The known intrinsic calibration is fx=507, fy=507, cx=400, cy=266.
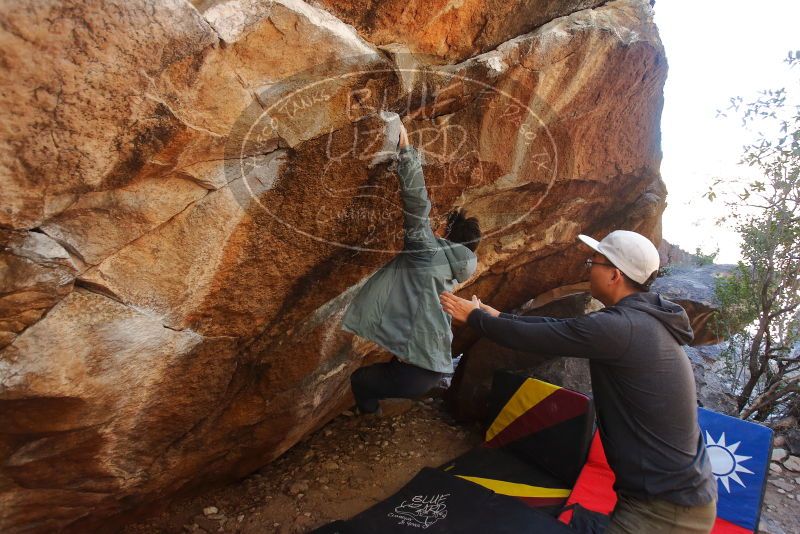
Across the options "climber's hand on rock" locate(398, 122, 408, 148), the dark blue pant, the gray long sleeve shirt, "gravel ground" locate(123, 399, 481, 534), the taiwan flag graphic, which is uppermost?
"climber's hand on rock" locate(398, 122, 408, 148)

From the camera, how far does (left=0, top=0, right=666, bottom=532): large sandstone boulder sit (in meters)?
2.17

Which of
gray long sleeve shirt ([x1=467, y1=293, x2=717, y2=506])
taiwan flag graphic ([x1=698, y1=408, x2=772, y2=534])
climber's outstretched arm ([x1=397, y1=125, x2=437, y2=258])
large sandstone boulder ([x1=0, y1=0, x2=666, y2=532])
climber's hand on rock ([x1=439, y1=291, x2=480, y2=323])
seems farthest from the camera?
taiwan flag graphic ([x1=698, y1=408, x2=772, y2=534])

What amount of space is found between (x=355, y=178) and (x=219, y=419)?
204 cm

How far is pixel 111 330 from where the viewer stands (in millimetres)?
2609

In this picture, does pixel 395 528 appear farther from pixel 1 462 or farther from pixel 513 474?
pixel 1 462

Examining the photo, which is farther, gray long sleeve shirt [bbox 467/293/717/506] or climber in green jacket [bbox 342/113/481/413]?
climber in green jacket [bbox 342/113/481/413]

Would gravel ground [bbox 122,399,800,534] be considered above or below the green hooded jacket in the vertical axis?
below

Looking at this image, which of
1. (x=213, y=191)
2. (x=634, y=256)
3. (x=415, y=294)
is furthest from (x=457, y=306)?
(x=213, y=191)

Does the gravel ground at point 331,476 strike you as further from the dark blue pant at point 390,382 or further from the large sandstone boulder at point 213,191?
the dark blue pant at point 390,382

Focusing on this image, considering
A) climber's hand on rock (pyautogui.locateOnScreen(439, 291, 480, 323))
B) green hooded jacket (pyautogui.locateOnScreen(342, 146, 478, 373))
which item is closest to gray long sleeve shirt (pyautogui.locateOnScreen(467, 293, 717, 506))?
climber's hand on rock (pyautogui.locateOnScreen(439, 291, 480, 323))

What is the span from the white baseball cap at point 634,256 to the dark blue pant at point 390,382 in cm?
127

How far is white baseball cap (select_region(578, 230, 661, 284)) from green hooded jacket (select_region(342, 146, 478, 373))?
0.89 m

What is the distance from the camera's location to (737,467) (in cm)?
421

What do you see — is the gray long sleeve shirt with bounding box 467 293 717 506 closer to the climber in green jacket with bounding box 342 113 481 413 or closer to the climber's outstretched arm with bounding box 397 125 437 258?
the climber in green jacket with bounding box 342 113 481 413
